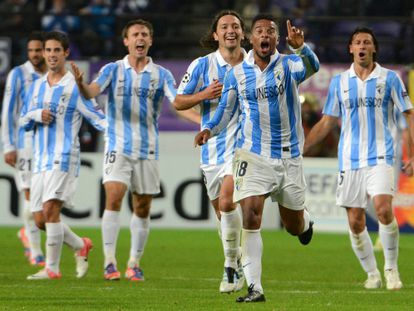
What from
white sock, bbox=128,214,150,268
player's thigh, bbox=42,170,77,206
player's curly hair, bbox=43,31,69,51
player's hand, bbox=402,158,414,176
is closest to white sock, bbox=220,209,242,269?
player's hand, bbox=402,158,414,176

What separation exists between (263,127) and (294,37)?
2.76 feet

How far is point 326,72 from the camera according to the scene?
2133cm

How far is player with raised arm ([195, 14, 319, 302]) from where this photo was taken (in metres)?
10.2

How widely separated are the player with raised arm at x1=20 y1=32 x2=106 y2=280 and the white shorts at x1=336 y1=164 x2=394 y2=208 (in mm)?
2596

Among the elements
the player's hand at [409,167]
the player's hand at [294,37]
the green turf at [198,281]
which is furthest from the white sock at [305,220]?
the player's hand at [294,37]

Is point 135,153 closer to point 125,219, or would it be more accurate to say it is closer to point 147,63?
point 147,63

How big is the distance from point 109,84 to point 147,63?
1.50 feet

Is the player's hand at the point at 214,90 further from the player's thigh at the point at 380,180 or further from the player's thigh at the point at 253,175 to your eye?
the player's thigh at the point at 380,180

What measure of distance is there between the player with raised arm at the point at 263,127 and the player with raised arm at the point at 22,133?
485 cm

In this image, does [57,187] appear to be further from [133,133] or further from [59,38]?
[59,38]

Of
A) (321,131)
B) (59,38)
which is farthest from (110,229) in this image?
(321,131)

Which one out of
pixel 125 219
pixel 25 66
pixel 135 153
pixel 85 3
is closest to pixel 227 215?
pixel 135 153

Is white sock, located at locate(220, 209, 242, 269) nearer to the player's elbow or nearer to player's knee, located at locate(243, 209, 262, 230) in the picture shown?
the player's elbow

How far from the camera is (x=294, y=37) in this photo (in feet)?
32.7
